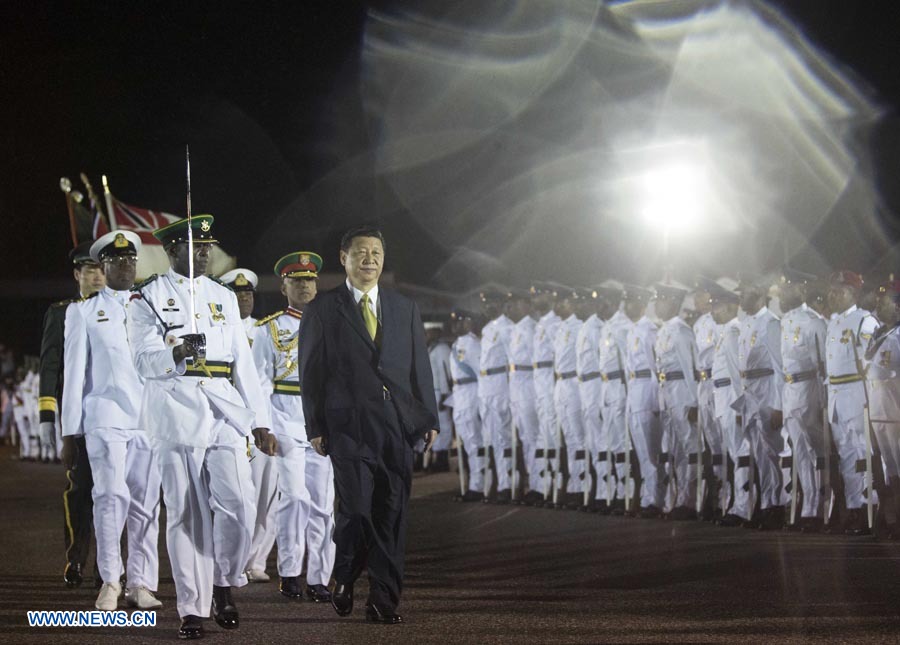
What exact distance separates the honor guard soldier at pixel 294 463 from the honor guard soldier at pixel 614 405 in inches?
230

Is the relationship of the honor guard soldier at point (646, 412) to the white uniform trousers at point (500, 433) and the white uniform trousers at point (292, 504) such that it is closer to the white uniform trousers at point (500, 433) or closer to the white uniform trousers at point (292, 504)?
the white uniform trousers at point (500, 433)

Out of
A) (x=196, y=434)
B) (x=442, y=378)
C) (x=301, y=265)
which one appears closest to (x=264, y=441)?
(x=196, y=434)

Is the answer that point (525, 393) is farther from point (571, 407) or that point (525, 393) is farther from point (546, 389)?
point (571, 407)

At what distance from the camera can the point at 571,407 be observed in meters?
16.0

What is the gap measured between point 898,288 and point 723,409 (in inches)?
91.2

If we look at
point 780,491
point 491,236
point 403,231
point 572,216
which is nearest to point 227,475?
point 780,491

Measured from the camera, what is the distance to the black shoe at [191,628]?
7.57 metres

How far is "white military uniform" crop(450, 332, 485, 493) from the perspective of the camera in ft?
58.1

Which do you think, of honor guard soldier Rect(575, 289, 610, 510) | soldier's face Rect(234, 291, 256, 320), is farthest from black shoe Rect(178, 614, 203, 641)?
honor guard soldier Rect(575, 289, 610, 510)

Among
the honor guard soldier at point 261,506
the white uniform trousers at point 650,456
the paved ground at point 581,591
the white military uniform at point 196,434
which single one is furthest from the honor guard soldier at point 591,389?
the white military uniform at point 196,434

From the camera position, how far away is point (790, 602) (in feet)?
27.3

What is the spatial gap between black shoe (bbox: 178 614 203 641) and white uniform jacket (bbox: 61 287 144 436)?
2077mm

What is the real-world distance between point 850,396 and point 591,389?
3.80 meters

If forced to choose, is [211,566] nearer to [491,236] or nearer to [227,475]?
[227,475]
